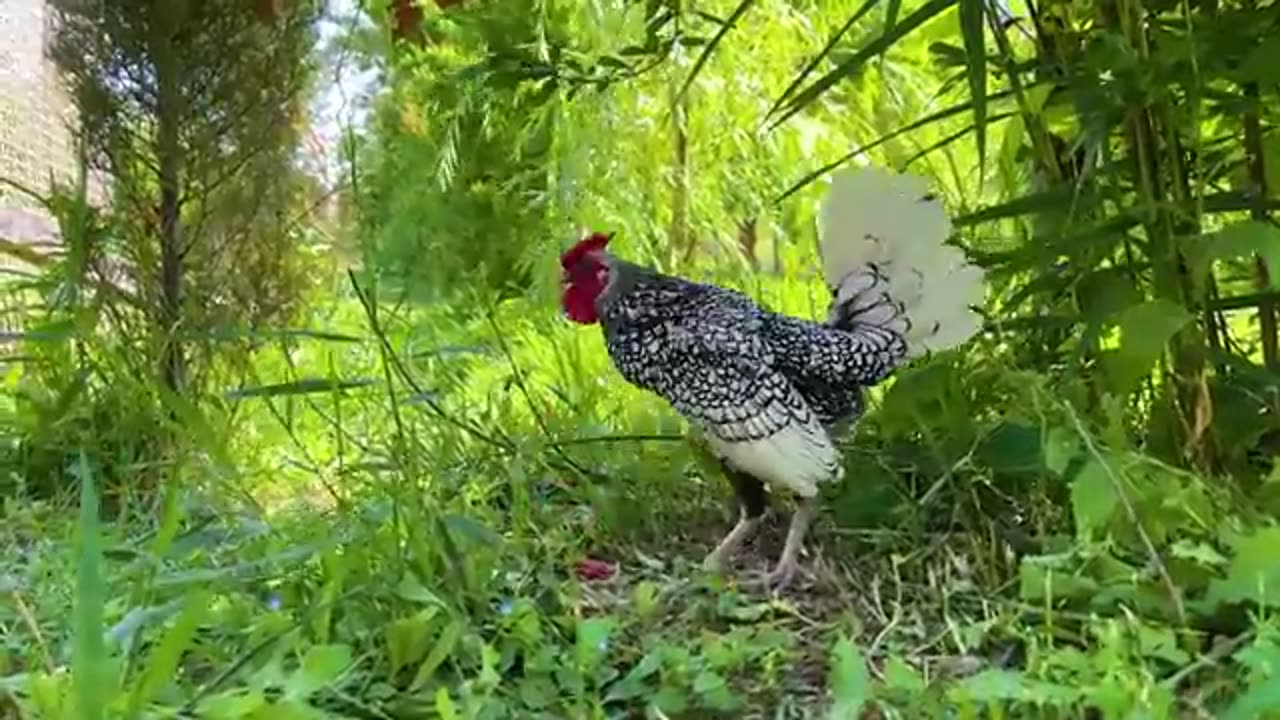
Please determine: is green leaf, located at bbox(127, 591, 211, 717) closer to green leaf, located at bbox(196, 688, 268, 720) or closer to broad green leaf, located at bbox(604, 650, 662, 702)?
green leaf, located at bbox(196, 688, 268, 720)

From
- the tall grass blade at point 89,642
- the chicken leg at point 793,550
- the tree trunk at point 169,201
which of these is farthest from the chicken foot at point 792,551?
the tree trunk at point 169,201

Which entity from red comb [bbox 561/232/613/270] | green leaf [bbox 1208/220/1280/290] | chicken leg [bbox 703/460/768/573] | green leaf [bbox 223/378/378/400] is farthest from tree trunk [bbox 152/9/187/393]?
green leaf [bbox 1208/220/1280/290]

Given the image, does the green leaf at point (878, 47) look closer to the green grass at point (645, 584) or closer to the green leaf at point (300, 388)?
the green grass at point (645, 584)

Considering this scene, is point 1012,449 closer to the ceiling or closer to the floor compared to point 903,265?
closer to the floor

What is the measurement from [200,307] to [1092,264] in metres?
0.83

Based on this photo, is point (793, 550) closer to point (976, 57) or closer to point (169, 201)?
point (976, 57)

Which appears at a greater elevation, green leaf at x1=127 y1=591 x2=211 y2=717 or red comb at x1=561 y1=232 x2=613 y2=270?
red comb at x1=561 y1=232 x2=613 y2=270

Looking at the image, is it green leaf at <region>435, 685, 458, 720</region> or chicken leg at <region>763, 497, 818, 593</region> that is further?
chicken leg at <region>763, 497, 818, 593</region>

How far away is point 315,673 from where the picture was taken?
0.70m

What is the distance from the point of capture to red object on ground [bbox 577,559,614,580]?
A: 0.98 m

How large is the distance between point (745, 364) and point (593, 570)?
17 centimetres

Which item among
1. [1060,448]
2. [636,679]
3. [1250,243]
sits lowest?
[636,679]

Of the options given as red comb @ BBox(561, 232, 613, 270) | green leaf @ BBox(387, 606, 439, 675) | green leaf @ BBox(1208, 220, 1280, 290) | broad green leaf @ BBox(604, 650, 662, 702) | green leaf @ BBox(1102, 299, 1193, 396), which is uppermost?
red comb @ BBox(561, 232, 613, 270)

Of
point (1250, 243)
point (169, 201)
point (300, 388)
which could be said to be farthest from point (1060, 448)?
point (169, 201)
